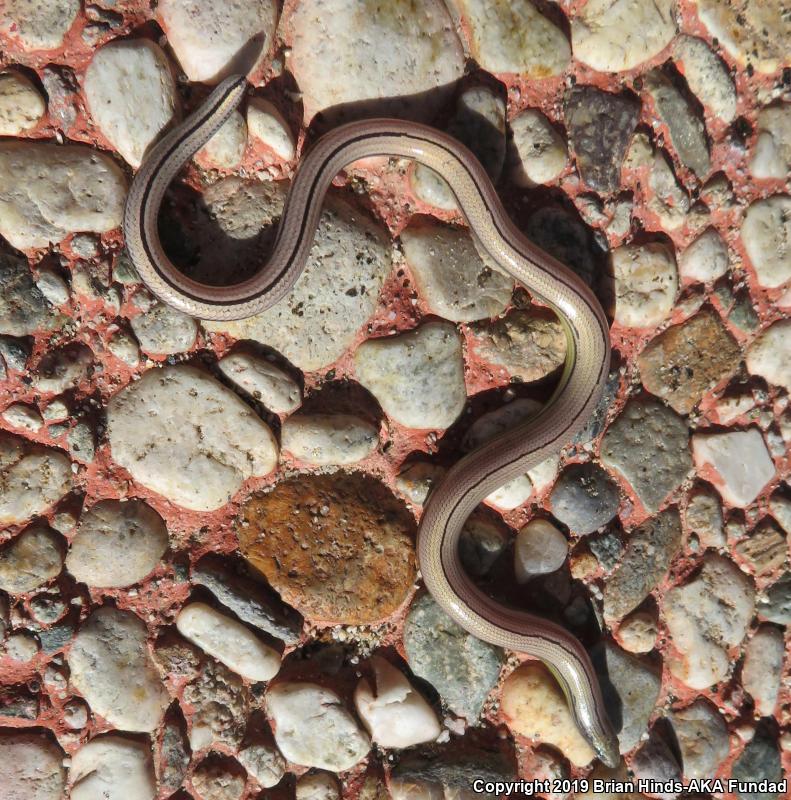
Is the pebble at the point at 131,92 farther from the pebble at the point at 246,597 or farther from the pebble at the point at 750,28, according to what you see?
the pebble at the point at 750,28

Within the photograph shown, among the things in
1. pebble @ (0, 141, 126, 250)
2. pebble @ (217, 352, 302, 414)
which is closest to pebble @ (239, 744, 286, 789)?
pebble @ (217, 352, 302, 414)

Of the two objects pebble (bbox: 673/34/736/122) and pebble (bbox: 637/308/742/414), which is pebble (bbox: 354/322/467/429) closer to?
pebble (bbox: 637/308/742/414)

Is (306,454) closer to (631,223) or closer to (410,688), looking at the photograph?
(410,688)

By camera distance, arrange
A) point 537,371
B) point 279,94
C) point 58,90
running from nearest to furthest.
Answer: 1. point 58,90
2. point 279,94
3. point 537,371

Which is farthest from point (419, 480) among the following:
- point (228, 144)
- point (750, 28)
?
point (750, 28)

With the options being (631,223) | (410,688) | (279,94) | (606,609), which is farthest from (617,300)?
(410,688)

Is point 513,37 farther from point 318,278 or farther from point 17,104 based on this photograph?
point 17,104
